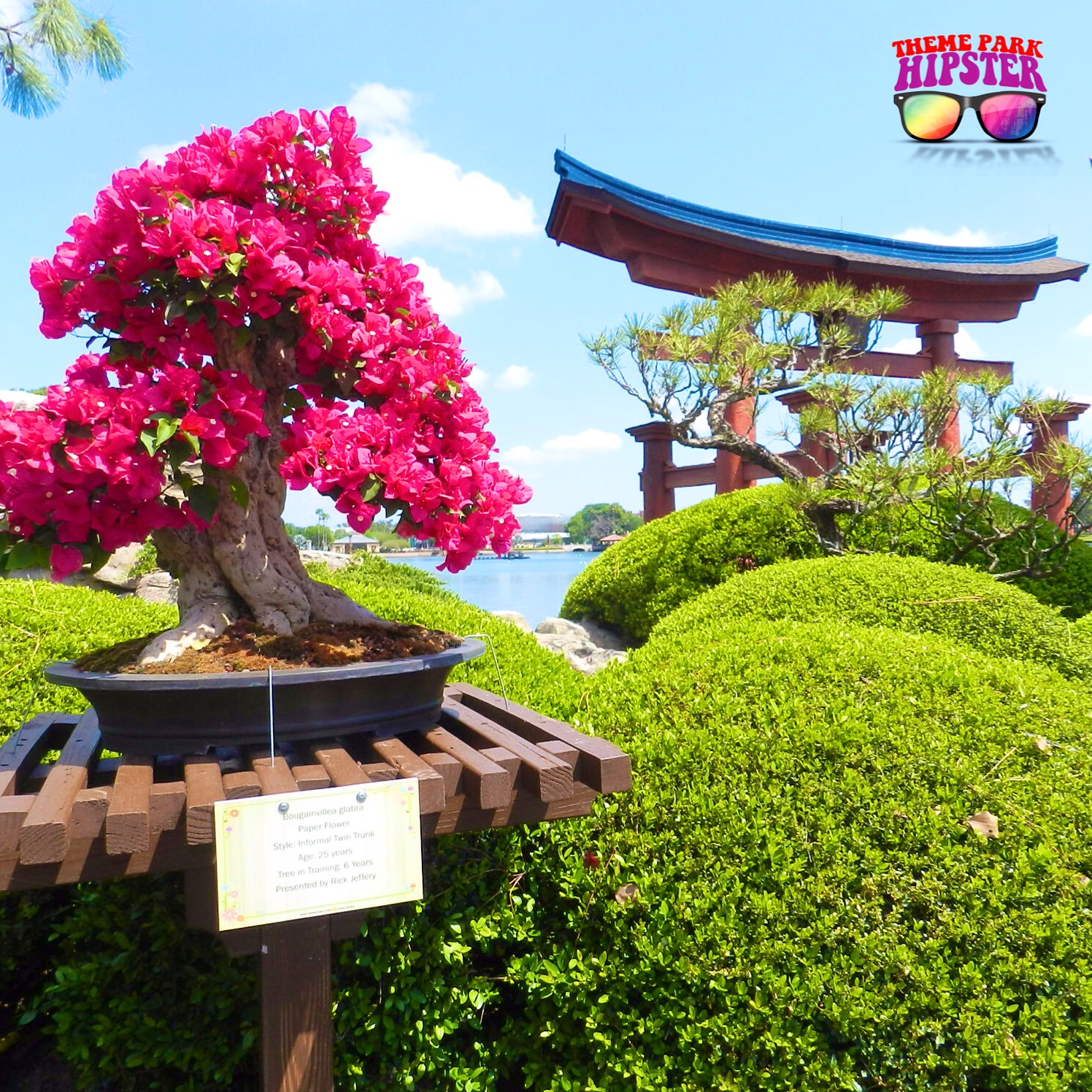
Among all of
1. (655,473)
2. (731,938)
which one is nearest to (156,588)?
(655,473)

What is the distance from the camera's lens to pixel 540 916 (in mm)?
1939


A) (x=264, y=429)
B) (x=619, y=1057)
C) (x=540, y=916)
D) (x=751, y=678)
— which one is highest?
(x=264, y=429)

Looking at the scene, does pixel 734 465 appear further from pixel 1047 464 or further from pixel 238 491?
pixel 238 491

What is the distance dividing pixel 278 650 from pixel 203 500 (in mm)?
331

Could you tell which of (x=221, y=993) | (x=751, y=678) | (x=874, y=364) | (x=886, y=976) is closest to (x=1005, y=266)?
(x=874, y=364)

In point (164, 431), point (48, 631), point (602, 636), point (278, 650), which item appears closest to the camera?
point (164, 431)

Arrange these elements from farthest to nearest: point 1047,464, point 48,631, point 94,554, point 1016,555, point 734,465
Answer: point 734,465 < point 1016,555 < point 1047,464 < point 48,631 < point 94,554

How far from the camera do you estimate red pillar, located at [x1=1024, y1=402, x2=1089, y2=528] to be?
5.56 m

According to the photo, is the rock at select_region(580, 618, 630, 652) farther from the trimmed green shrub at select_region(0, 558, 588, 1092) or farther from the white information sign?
the white information sign

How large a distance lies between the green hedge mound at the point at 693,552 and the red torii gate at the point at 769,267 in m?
1.27

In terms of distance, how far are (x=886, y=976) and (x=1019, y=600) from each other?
2.42m

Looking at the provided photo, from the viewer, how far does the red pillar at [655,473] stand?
8.80 meters

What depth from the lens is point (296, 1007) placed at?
1.47 m

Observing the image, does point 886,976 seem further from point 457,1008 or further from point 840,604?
point 840,604
